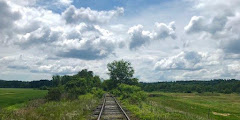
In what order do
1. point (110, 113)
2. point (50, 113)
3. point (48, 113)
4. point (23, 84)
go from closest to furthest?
1. point (48, 113)
2. point (50, 113)
3. point (110, 113)
4. point (23, 84)

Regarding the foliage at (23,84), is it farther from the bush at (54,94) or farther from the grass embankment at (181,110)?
the bush at (54,94)

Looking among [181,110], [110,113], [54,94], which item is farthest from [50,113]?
[181,110]

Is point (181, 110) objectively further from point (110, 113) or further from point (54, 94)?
point (110, 113)

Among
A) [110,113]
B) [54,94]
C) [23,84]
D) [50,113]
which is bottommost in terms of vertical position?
[110,113]

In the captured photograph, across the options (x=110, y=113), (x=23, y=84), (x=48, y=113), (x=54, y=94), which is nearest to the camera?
(x=48, y=113)

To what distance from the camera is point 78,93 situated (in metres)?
41.7

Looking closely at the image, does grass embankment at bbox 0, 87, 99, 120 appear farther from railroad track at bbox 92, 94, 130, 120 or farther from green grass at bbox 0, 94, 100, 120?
railroad track at bbox 92, 94, 130, 120

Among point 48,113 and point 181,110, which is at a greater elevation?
point 48,113

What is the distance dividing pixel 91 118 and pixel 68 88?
29497mm

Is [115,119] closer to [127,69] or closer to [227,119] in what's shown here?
[227,119]

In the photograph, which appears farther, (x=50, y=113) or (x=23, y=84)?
(x=23, y=84)

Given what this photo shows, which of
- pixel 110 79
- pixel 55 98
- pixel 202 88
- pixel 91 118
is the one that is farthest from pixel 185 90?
pixel 91 118

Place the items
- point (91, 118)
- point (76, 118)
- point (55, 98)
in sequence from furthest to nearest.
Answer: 1. point (55, 98)
2. point (91, 118)
3. point (76, 118)

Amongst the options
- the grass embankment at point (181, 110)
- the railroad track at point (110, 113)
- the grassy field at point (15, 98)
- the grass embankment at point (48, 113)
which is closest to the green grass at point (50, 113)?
the grass embankment at point (48, 113)
